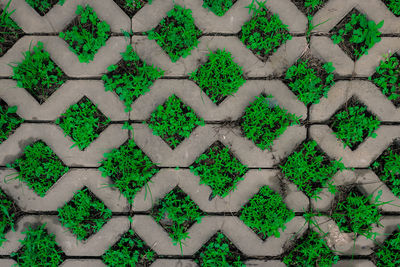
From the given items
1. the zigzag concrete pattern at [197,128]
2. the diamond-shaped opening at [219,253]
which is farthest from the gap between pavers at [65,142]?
the diamond-shaped opening at [219,253]

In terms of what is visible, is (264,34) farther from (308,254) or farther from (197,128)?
(308,254)

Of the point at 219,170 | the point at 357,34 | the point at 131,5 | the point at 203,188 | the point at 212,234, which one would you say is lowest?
the point at 212,234

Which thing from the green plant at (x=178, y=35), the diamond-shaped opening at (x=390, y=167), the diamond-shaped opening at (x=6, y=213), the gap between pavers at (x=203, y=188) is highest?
the green plant at (x=178, y=35)

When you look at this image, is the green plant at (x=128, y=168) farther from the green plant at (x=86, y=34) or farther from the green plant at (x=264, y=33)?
the green plant at (x=264, y=33)

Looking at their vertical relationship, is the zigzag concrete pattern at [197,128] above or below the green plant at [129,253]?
above

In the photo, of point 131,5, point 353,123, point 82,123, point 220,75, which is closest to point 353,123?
point 353,123

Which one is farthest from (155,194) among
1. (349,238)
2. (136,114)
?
(349,238)
